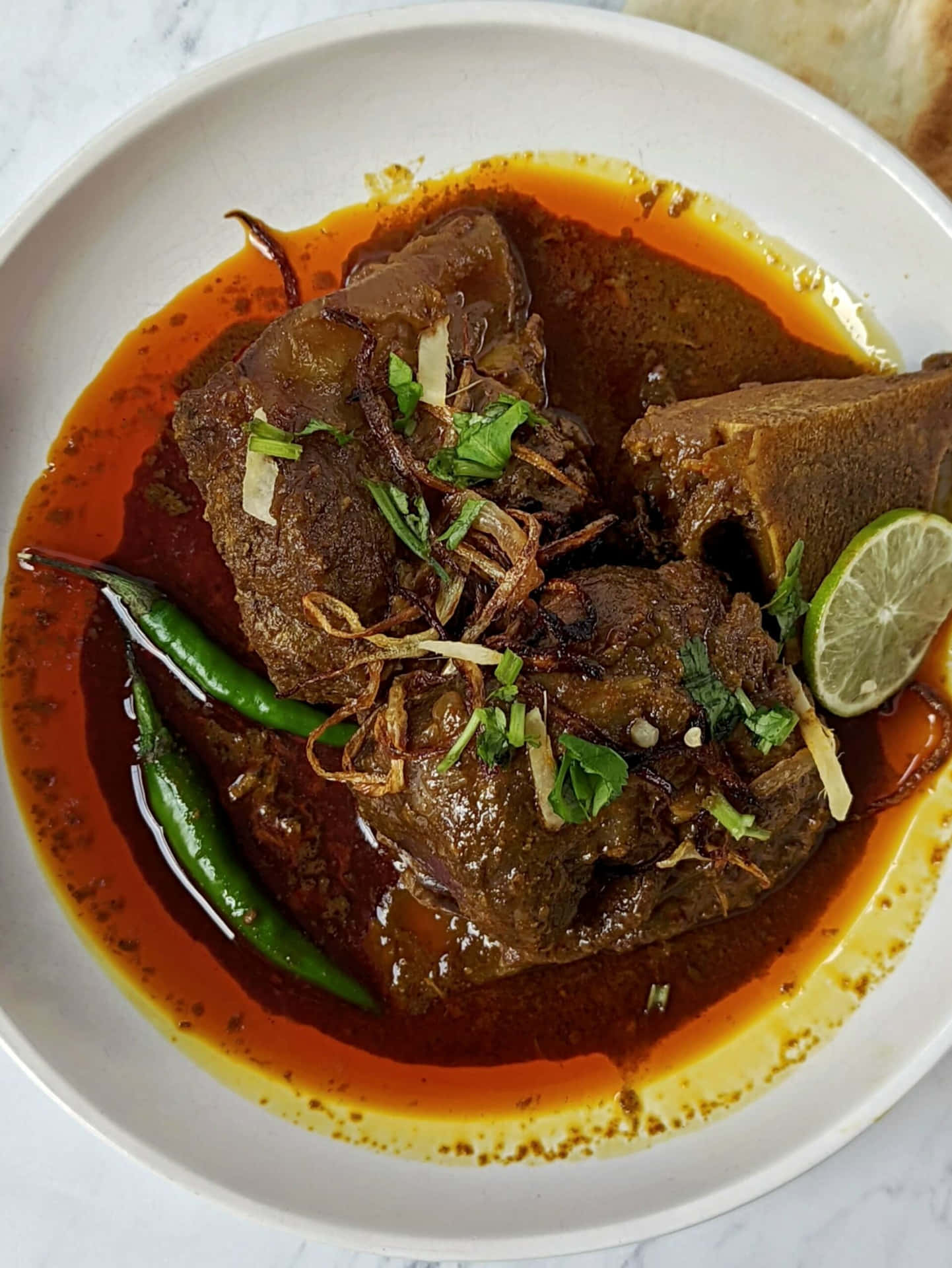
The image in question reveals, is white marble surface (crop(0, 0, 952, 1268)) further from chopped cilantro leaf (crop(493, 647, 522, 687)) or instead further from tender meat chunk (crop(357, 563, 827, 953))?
chopped cilantro leaf (crop(493, 647, 522, 687))

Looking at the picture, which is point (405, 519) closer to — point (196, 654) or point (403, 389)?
point (403, 389)

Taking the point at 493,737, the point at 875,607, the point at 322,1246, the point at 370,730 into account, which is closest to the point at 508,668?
the point at 493,737

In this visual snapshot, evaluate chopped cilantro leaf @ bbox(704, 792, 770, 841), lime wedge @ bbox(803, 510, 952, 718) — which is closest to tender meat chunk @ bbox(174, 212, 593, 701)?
lime wedge @ bbox(803, 510, 952, 718)

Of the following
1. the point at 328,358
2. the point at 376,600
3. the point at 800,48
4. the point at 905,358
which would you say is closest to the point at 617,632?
the point at 376,600

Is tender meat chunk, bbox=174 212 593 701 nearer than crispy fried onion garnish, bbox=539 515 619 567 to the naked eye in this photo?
Yes

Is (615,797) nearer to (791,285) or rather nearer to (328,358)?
(328,358)

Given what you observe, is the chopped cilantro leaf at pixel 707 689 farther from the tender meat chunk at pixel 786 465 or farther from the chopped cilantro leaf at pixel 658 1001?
the chopped cilantro leaf at pixel 658 1001
